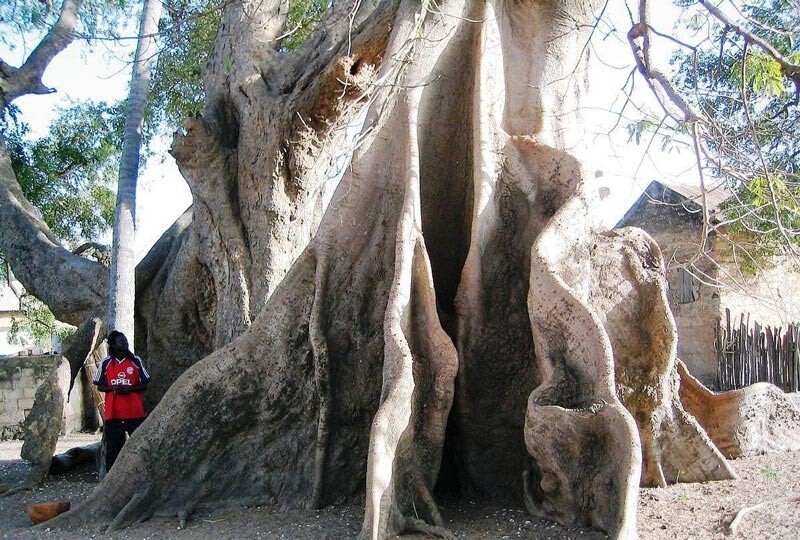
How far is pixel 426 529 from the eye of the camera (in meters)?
3.99

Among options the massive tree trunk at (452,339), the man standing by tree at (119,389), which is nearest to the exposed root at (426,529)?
the massive tree trunk at (452,339)

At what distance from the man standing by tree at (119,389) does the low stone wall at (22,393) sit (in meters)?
6.27

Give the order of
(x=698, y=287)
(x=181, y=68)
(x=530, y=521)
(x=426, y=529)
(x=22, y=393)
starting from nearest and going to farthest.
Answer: (x=426, y=529) < (x=530, y=521) < (x=181, y=68) < (x=22, y=393) < (x=698, y=287)

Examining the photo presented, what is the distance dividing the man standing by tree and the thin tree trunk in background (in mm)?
785

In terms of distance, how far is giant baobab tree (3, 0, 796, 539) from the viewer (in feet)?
13.9

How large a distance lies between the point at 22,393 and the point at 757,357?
1200 cm

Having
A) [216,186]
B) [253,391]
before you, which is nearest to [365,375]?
[253,391]

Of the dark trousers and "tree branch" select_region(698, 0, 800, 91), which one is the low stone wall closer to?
the dark trousers

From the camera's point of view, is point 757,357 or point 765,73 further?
point 757,357

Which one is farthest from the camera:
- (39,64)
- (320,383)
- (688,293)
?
(688,293)

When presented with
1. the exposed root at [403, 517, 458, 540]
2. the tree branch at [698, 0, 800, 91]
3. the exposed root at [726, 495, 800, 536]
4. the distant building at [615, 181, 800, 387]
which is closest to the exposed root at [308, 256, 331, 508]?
the exposed root at [403, 517, 458, 540]

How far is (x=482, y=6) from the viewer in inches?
230

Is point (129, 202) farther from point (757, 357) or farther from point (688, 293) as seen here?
point (688, 293)

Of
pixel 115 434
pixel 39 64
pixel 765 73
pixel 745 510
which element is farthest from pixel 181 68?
pixel 745 510
